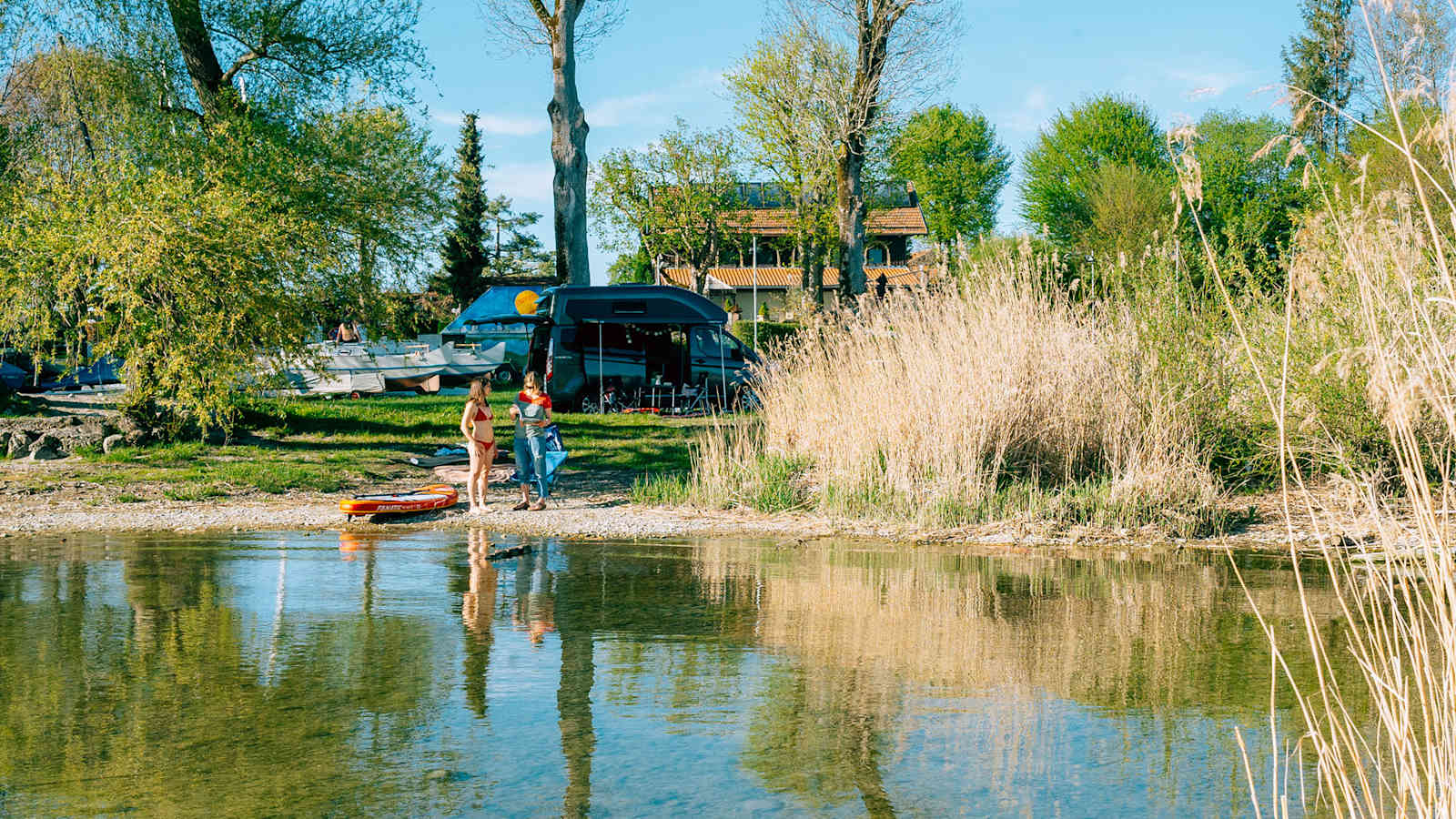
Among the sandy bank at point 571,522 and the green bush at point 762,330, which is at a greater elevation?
the green bush at point 762,330

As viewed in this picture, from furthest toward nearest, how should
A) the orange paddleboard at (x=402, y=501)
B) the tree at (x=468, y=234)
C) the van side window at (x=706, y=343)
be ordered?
1. the tree at (x=468, y=234)
2. the van side window at (x=706, y=343)
3. the orange paddleboard at (x=402, y=501)

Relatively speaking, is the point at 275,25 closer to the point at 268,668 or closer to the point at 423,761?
the point at 268,668

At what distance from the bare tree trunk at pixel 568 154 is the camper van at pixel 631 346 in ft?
4.26

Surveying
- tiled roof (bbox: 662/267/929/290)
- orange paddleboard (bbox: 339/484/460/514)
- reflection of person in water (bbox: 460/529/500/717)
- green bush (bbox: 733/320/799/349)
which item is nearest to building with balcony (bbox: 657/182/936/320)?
tiled roof (bbox: 662/267/929/290)

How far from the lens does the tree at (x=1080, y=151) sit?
201ft

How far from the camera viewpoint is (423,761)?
4.90 meters

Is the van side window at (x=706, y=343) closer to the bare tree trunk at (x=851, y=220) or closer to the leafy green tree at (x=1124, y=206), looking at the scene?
the bare tree trunk at (x=851, y=220)

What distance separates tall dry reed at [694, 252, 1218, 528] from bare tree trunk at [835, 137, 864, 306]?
961cm

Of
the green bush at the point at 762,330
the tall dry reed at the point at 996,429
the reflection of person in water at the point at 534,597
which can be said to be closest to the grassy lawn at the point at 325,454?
the tall dry reed at the point at 996,429

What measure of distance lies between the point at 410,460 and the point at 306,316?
10.7 ft

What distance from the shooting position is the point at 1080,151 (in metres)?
62.4

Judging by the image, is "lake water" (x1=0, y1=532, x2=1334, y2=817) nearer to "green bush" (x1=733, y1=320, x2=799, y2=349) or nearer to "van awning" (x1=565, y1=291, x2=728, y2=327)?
"van awning" (x1=565, y1=291, x2=728, y2=327)

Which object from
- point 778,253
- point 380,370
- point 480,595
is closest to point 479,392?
point 480,595

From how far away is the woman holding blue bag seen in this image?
12773 mm
